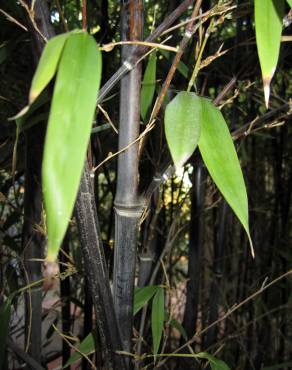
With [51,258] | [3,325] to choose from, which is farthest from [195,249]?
[51,258]

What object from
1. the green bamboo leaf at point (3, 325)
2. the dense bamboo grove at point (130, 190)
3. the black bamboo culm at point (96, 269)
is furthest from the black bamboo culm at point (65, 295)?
the black bamboo culm at point (96, 269)

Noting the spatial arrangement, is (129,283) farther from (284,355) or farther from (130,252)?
(284,355)

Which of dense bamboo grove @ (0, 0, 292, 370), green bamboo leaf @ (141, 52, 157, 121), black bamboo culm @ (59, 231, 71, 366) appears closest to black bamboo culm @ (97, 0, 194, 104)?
dense bamboo grove @ (0, 0, 292, 370)

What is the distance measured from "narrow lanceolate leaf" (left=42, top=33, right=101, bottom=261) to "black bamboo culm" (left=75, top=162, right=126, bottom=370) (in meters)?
0.10

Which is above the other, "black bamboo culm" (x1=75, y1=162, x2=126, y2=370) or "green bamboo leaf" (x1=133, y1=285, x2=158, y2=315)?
"black bamboo culm" (x1=75, y1=162, x2=126, y2=370)

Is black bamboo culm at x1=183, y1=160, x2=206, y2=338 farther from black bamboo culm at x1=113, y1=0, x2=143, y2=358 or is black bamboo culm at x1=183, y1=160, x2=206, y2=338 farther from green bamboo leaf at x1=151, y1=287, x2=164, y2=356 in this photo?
black bamboo culm at x1=113, y1=0, x2=143, y2=358

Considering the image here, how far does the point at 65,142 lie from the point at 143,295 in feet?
1.22

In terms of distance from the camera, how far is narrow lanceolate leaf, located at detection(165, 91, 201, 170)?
0.87ft

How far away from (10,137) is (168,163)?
13.0 inches

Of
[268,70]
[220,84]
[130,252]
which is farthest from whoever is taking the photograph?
[220,84]

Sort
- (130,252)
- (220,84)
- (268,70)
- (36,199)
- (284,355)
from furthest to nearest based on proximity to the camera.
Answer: (284,355) < (220,84) < (36,199) < (130,252) < (268,70)

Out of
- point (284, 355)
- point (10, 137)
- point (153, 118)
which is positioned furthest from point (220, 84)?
point (284, 355)

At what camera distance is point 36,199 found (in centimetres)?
63

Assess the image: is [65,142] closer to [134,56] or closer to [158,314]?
[134,56]
